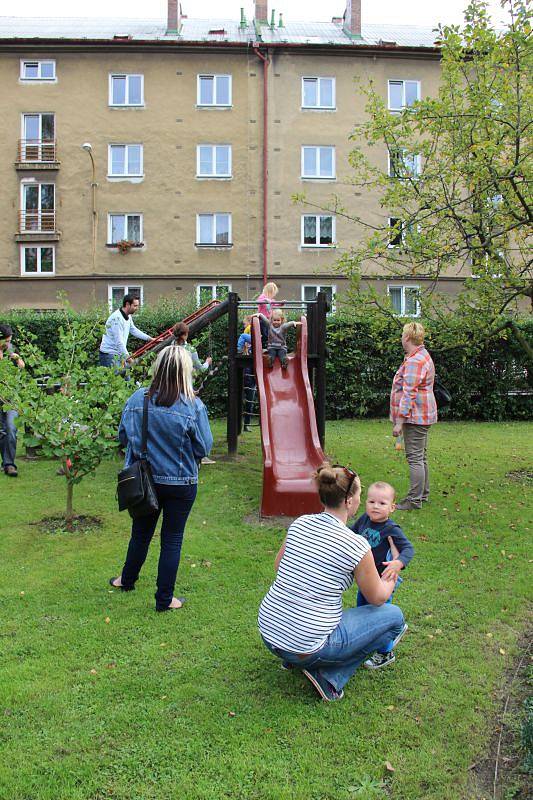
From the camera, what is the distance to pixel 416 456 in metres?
7.63

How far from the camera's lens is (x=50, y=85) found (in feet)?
91.2

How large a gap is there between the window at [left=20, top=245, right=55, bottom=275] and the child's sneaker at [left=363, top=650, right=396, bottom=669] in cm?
2628

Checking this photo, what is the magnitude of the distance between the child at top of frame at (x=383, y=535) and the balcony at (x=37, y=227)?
26.2 m

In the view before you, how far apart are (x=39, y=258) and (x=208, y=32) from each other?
12789 millimetres

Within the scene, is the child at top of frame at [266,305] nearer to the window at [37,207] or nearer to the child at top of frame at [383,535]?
the child at top of frame at [383,535]

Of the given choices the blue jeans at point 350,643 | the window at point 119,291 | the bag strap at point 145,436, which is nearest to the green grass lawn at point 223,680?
the blue jeans at point 350,643

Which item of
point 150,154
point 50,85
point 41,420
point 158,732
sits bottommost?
point 158,732

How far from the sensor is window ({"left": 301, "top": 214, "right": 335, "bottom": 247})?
92.3 ft

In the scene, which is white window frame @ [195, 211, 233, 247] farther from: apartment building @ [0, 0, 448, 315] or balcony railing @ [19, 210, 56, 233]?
balcony railing @ [19, 210, 56, 233]

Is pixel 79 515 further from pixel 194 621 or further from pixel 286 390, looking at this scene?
pixel 286 390

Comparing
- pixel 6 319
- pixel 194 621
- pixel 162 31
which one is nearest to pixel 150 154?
pixel 162 31

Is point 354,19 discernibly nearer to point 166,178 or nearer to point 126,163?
point 166,178

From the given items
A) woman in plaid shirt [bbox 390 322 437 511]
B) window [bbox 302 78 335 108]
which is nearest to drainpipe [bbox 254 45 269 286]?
window [bbox 302 78 335 108]

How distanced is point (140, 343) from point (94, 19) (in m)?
24.4
